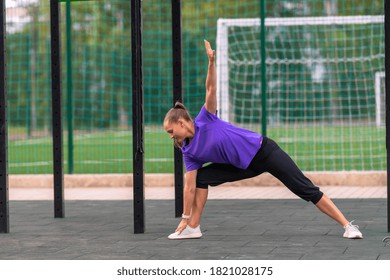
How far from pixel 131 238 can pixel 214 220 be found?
1627 mm

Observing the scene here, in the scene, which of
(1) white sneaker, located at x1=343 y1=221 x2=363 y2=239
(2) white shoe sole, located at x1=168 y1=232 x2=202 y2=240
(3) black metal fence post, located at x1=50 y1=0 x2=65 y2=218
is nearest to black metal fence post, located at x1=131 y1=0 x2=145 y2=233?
(2) white shoe sole, located at x1=168 y1=232 x2=202 y2=240

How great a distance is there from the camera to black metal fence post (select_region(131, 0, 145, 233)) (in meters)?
9.16

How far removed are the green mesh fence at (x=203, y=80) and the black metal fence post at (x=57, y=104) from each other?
28.6 feet

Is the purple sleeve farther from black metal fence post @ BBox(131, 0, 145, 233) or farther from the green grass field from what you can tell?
the green grass field

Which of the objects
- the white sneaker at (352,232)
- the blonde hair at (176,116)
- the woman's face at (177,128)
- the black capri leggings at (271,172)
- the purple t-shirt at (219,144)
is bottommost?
the white sneaker at (352,232)

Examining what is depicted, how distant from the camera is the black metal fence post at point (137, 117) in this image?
9.16 metres

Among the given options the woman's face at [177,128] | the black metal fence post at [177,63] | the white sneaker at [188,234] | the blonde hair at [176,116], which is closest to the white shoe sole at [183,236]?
the white sneaker at [188,234]

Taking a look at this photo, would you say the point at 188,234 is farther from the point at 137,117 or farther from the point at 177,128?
the point at 137,117

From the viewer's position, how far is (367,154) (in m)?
26.8

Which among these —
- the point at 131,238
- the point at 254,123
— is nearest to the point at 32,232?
the point at 131,238

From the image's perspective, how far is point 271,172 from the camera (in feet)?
28.5

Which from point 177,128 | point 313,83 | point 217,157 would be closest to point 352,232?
point 217,157

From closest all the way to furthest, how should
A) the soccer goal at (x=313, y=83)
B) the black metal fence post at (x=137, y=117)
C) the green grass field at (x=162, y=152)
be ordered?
the black metal fence post at (x=137, y=117) → the soccer goal at (x=313, y=83) → the green grass field at (x=162, y=152)

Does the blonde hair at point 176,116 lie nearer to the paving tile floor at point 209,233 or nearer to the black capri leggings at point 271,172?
the black capri leggings at point 271,172
